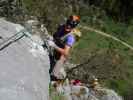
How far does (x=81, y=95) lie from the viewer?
9.23 metres

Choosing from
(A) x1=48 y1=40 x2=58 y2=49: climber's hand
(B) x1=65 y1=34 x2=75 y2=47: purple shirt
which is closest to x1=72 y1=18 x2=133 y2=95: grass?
(B) x1=65 y1=34 x2=75 y2=47: purple shirt

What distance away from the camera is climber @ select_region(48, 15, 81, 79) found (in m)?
8.85

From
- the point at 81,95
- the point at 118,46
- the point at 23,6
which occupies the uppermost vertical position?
the point at 23,6

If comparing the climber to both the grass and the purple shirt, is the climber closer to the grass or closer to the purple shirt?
the purple shirt

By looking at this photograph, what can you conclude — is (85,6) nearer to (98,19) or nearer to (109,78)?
(98,19)

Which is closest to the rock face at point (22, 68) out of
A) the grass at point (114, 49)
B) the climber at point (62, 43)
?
the climber at point (62, 43)

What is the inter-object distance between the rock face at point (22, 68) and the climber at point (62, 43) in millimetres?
477

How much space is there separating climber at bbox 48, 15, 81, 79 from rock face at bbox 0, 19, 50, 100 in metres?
0.48

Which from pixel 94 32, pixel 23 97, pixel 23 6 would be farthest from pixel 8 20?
pixel 94 32

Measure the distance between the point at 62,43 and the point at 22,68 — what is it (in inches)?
70.5

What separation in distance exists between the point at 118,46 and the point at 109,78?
1.84 meters

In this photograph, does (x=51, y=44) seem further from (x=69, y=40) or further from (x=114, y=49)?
(x=114, y=49)

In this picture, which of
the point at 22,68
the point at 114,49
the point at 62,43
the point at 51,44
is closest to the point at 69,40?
the point at 62,43

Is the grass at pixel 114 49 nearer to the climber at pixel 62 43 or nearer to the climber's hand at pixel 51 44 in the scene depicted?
the climber at pixel 62 43
